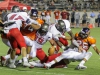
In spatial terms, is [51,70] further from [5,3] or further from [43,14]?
[43,14]

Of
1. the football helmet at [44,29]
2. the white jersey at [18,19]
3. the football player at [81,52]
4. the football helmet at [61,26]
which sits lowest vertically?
the football player at [81,52]

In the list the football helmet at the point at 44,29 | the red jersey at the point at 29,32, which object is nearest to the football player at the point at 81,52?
the football helmet at the point at 44,29

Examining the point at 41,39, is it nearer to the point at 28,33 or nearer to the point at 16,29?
the point at 28,33

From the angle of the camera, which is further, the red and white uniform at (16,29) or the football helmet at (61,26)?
the football helmet at (61,26)

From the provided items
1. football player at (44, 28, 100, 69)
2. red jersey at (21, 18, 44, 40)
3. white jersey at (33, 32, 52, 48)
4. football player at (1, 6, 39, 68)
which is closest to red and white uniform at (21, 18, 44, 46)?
red jersey at (21, 18, 44, 40)

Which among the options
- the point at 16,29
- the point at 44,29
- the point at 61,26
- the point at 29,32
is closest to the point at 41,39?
the point at 44,29

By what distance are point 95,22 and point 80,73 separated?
75.0 ft

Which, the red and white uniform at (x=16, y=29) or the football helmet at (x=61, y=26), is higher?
the football helmet at (x=61, y=26)

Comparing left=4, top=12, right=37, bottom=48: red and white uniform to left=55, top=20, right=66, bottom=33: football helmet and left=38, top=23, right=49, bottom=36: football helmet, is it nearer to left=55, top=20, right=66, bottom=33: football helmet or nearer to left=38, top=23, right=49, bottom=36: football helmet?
left=38, top=23, right=49, bottom=36: football helmet

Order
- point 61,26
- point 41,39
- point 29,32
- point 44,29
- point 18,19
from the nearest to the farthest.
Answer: point 18,19 → point 44,29 → point 41,39 → point 29,32 → point 61,26

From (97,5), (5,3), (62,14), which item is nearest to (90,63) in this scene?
(5,3)

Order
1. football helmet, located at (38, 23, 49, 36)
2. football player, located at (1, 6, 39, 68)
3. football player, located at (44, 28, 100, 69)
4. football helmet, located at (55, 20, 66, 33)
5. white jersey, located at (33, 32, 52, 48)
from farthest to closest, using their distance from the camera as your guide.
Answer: football helmet, located at (55, 20, 66, 33), white jersey, located at (33, 32, 52, 48), football helmet, located at (38, 23, 49, 36), football player, located at (44, 28, 100, 69), football player, located at (1, 6, 39, 68)

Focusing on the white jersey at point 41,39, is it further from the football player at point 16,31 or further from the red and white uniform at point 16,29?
the red and white uniform at point 16,29

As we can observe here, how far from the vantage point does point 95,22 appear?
30469mm
